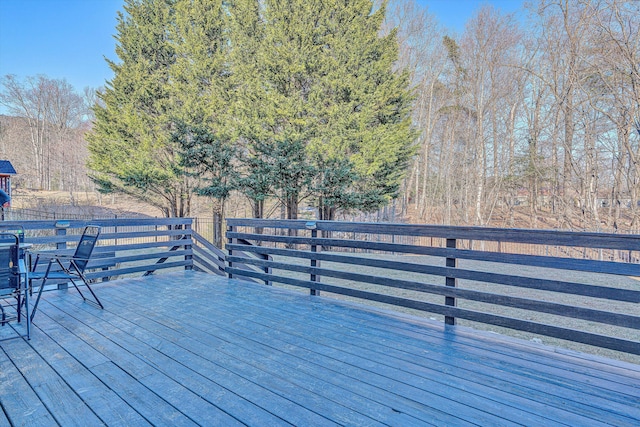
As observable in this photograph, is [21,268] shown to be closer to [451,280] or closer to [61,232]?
[61,232]

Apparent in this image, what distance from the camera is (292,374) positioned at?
2.11 meters

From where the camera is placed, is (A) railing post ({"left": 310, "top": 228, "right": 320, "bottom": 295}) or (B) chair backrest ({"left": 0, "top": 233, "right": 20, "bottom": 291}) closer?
(B) chair backrest ({"left": 0, "top": 233, "right": 20, "bottom": 291})

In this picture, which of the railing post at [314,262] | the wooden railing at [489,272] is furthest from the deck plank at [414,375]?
the railing post at [314,262]

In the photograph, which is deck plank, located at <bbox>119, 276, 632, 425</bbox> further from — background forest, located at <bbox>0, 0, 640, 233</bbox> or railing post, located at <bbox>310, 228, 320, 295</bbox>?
background forest, located at <bbox>0, 0, 640, 233</bbox>

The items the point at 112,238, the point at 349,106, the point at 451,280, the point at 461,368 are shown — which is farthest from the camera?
the point at 349,106

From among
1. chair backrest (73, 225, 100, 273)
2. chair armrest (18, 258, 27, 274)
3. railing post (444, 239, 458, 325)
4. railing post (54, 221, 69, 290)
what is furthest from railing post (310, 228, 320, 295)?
railing post (54, 221, 69, 290)

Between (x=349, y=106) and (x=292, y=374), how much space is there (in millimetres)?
10245

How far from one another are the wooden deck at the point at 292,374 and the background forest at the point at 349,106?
8519mm

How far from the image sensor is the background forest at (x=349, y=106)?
10.7 m

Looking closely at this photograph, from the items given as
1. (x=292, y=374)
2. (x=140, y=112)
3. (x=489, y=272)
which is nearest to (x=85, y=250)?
(x=292, y=374)

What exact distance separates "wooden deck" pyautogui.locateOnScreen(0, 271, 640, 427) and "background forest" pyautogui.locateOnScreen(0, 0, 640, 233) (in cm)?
852

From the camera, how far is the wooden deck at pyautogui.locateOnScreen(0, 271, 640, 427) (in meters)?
1.70

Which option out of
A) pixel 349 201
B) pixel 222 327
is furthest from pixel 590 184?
pixel 222 327

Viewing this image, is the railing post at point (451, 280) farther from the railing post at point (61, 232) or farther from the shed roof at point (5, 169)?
the shed roof at point (5, 169)
